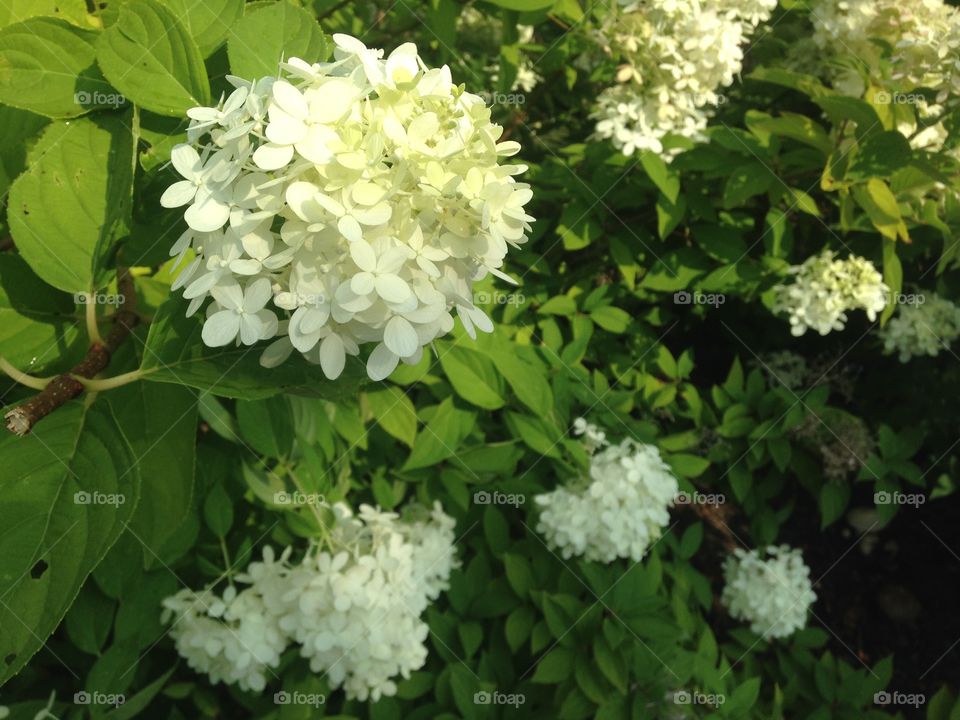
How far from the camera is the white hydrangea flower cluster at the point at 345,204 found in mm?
851

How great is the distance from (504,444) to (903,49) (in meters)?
1.78

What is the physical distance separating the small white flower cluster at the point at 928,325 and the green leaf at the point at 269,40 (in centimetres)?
268

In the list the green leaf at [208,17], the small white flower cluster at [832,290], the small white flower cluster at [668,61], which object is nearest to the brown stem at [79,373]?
the green leaf at [208,17]

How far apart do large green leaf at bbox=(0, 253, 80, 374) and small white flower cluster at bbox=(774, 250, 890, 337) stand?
2.24 meters

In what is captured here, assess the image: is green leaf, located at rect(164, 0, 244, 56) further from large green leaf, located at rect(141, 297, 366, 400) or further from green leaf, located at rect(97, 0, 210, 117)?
large green leaf, located at rect(141, 297, 366, 400)

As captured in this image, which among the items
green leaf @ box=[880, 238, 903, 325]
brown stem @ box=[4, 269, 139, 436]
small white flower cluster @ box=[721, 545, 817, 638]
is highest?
brown stem @ box=[4, 269, 139, 436]

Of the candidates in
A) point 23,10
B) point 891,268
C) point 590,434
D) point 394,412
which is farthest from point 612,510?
point 23,10

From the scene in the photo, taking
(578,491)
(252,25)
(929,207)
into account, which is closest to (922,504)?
(929,207)

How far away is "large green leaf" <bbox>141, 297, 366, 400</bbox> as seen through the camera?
1.02 metres

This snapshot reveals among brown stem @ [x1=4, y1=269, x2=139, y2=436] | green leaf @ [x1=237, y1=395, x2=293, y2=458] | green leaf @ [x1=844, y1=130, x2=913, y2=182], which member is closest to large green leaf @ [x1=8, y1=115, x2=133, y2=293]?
brown stem @ [x1=4, y1=269, x2=139, y2=436]

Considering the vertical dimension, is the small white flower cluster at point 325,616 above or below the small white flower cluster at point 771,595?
above

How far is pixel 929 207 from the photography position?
7.64ft

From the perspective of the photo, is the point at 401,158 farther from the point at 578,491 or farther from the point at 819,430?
the point at 819,430

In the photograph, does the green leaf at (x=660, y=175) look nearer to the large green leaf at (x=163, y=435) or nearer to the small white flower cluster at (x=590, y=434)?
the small white flower cluster at (x=590, y=434)
